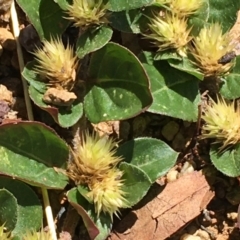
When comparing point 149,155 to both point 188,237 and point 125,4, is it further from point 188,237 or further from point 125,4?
point 125,4

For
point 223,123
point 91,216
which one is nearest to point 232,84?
point 223,123

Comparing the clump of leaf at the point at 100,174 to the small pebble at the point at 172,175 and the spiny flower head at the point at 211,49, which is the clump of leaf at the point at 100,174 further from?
the spiny flower head at the point at 211,49

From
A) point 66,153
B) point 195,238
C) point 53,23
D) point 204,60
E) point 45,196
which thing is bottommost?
point 195,238

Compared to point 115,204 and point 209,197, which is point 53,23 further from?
point 209,197

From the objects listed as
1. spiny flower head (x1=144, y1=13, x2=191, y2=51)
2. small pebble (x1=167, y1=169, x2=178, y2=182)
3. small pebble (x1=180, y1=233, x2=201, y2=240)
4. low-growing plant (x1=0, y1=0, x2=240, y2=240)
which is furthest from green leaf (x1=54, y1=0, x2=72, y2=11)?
small pebble (x1=180, y1=233, x2=201, y2=240)

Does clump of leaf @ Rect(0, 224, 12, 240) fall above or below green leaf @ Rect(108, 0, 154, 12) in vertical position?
below

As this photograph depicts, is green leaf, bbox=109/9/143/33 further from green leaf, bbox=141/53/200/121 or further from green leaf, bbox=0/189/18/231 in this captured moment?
green leaf, bbox=0/189/18/231

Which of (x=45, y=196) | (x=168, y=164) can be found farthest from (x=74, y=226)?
(x=168, y=164)
